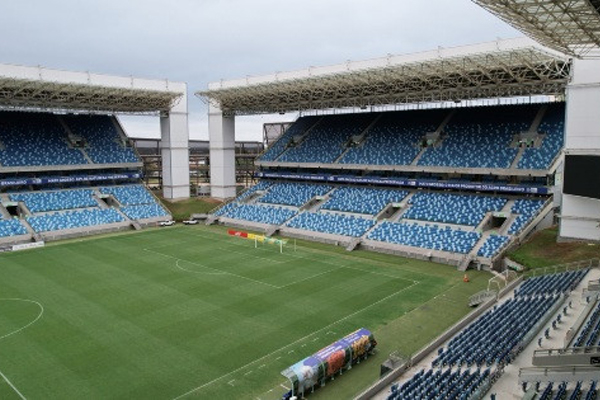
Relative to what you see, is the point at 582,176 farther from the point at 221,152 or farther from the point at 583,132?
the point at 221,152

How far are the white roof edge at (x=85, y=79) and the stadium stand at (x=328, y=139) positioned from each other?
17364 millimetres

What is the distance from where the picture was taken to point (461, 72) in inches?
1564

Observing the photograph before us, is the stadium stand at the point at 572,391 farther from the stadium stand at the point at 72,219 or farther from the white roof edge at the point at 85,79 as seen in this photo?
the white roof edge at the point at 85,79

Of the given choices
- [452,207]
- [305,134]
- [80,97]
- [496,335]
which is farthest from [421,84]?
[80,97]

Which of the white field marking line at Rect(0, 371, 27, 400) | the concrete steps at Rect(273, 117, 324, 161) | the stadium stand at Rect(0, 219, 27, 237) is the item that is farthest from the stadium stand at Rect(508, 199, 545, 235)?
the stadium stand at Rect(0, 219, 27, 237)

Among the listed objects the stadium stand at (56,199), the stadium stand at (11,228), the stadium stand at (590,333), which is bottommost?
the stadium stand at (11,228)

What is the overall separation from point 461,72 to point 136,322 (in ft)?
106

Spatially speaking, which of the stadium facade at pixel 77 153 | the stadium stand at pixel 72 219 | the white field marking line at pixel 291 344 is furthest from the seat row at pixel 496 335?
the stadium stand at pixel 72 219

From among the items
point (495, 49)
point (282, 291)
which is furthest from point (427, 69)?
point (282, 291)

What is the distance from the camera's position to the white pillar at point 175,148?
61281 millimetres

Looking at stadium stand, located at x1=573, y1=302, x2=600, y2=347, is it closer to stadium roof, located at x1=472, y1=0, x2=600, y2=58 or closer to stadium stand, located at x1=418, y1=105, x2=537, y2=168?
stadium roof, located at x1=472, y1=0, x2=600, y2=58

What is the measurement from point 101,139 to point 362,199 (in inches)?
1424

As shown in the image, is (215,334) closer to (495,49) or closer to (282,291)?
(282,291)

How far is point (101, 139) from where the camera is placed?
6159 centimetres
